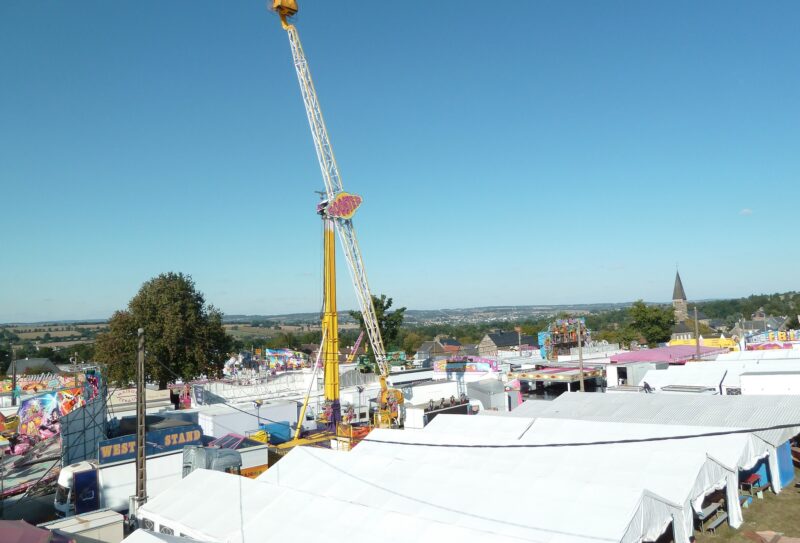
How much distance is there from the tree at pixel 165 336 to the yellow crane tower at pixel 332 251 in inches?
628

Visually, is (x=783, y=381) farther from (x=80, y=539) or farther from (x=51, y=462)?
(x=51, y=462)

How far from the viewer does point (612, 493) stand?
1042 cm

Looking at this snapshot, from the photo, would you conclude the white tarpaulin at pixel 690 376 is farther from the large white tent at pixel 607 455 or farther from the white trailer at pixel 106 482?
the white trailer at pixel 106 482

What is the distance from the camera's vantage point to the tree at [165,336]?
135ft

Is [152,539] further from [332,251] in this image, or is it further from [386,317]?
[386,317]

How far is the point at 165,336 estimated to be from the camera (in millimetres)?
41312

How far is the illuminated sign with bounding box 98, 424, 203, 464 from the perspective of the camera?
18.1 metres

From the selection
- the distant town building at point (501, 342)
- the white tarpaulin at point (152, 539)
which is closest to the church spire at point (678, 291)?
the distant town building at point (501, 342)

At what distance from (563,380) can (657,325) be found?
3615cm

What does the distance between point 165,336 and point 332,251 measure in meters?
20.0

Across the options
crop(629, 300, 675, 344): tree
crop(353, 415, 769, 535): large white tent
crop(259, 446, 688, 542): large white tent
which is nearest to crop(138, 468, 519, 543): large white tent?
crop(259, 446, 688, 542): large white tent

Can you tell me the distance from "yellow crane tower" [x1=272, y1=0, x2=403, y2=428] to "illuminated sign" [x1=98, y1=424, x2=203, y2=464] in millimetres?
8571

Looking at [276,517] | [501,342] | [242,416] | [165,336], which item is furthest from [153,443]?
[501,342]

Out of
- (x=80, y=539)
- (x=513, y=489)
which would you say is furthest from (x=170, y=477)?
(x=513, y=489)
